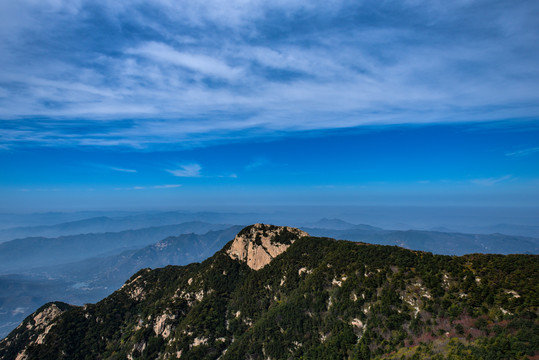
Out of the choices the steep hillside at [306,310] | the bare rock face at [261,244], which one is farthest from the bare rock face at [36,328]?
the bare rock face at [261,244]

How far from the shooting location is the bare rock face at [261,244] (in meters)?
114

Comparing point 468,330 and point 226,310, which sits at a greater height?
point 468,330


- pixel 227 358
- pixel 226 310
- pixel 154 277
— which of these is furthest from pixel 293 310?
pixel 154 277

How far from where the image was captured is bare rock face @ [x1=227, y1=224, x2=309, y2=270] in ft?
373

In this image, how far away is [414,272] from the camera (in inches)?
2721

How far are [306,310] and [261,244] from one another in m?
40.9

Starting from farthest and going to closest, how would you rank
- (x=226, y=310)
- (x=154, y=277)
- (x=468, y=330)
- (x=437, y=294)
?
(x=154, y=277), (x=226, y=310), (x=437, y=294), (x=468, y=330)

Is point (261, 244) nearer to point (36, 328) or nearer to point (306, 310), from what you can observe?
point (306, 310)

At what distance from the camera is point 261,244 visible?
117 meters

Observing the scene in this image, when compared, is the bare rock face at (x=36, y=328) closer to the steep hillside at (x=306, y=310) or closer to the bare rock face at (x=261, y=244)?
the steep hillside at (x=306, y=310)

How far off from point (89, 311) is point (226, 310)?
68.9 m

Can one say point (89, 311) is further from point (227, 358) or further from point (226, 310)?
point (227, 358)

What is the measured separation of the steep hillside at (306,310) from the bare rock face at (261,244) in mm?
489

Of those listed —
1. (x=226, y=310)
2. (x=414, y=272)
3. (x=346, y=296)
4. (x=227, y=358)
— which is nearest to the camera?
(x=414, y=272)
